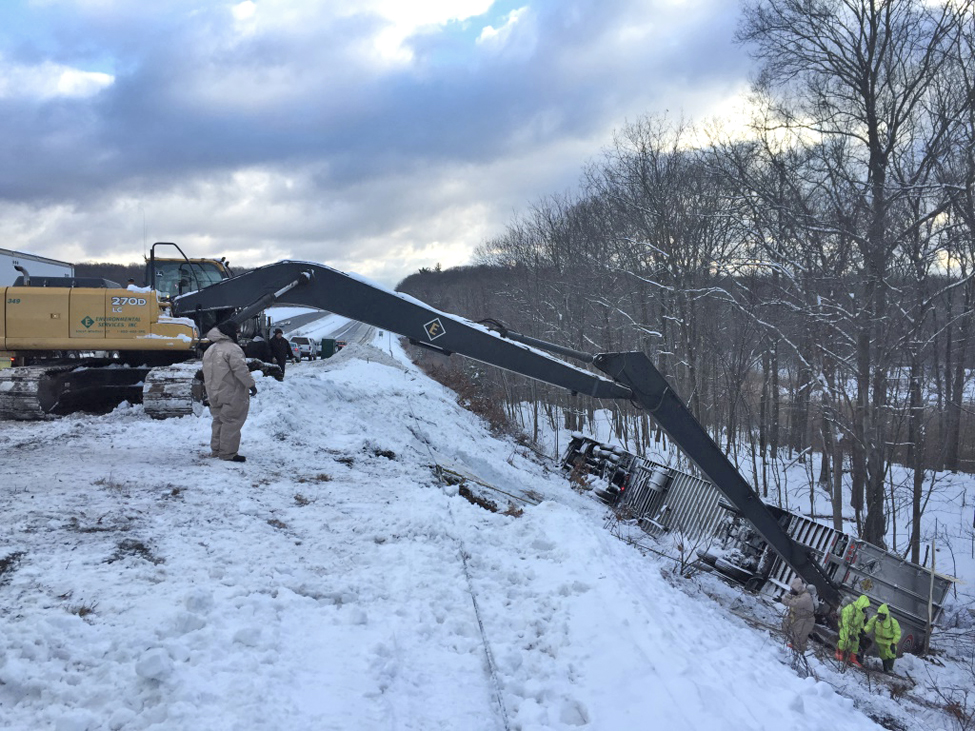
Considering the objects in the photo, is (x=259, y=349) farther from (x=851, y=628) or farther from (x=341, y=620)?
(x=851, y=628)

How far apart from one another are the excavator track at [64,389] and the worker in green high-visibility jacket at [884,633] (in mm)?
11978

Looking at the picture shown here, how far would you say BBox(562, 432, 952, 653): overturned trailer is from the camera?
10461 millimetres

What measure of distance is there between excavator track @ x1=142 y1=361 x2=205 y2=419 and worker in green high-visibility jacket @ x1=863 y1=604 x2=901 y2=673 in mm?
10100

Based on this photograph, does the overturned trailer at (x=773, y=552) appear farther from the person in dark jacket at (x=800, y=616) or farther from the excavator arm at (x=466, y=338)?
the excavator arm at (x=466, y=338)

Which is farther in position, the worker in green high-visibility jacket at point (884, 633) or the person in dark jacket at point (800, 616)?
the worker in green high-visibility jacket at point (884, 633)

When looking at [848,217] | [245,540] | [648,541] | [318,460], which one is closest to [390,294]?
[245,540]

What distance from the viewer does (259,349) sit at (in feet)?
49.2

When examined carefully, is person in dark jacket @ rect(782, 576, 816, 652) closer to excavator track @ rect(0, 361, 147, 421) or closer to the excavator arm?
the excavator arm

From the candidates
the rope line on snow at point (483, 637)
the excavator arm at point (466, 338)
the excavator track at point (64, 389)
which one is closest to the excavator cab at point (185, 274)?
the excavator track at point (64, 389)

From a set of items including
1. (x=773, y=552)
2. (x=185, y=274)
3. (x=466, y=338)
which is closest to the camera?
(x=466, y=338)

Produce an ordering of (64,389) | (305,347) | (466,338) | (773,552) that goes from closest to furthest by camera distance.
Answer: (466,338) < (64,389) < (773,552) < (305,347)

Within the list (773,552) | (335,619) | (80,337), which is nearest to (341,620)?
(335,619)

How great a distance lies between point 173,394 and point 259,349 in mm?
4881

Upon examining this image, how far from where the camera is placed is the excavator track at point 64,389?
35.1ft
